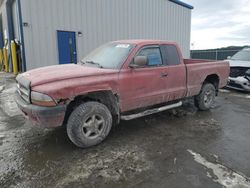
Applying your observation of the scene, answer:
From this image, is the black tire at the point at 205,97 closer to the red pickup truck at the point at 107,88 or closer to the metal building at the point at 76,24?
the red pickup truck at the point at 107,88

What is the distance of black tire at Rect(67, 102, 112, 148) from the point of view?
3279 millimetres

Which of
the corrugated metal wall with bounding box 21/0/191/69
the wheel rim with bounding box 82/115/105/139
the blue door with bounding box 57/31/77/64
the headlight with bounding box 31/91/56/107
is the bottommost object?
the wheel rim with bounding box 82/115/105/139

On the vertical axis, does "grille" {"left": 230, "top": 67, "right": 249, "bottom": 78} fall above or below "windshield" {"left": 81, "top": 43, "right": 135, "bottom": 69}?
below

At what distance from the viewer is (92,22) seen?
35.8 feet

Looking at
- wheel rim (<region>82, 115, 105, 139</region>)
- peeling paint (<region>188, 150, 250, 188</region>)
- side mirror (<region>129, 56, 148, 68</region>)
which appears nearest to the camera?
peeling paint (<region>188, 150, 250, 188</region>)

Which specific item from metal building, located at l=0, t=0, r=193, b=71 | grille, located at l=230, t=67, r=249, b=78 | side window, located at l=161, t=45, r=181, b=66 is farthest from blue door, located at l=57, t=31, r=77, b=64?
grille, located at l=230, t=67, r=249, b=78

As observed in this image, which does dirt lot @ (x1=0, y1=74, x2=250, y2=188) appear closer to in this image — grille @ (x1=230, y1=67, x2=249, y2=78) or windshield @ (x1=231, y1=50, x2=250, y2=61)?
grille @ (x1=230, y1=67, x2=249, y2=78)

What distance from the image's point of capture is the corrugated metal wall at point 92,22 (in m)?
9.24

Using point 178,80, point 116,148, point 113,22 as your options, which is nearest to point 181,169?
point 116,148

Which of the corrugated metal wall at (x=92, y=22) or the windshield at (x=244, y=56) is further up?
the corrugated metal wall at (x=92, y=22)

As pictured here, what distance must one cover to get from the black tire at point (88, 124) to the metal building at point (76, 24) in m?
7.10

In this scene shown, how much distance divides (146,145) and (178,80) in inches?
72.2

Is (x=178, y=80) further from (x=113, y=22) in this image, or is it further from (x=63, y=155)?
(x=113, y=22)

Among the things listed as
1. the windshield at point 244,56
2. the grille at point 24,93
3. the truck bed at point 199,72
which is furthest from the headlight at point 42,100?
the windshield at point 244,56
